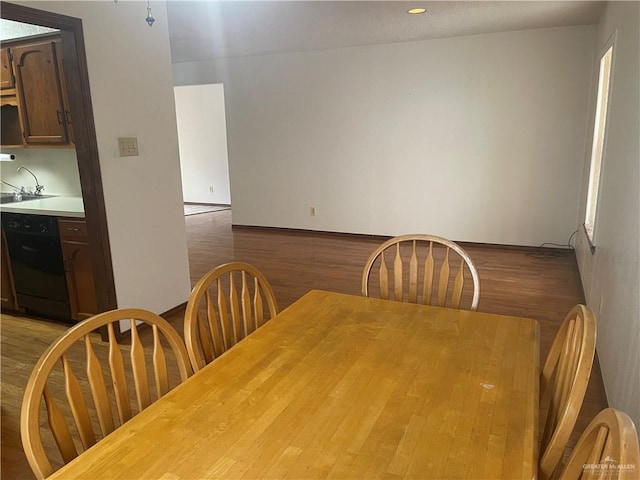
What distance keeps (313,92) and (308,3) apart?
89.0 inches

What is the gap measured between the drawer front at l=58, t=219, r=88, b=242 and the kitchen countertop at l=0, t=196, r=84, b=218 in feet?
0.15

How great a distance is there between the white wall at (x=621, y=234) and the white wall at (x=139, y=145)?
2755 mm

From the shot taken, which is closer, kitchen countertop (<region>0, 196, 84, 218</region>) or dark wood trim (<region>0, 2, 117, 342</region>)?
dark wood trim (<region>0, 2, 117, 342</region>)

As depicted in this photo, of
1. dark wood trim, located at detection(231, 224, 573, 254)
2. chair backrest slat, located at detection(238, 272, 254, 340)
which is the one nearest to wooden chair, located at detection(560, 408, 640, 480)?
chair backrest slat, located at detection(238, 272, 254, 340)

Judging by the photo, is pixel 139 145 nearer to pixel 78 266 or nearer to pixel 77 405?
pixel 78 266

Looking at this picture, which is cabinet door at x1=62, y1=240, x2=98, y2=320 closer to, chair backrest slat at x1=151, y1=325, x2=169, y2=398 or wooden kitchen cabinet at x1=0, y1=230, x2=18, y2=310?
wooden kitchen cabinet at x1=0, y1=230, x2=18, y2=310

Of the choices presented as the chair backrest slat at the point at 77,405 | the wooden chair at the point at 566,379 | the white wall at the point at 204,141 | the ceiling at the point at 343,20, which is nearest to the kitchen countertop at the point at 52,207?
the ceiling at the point at 343,20

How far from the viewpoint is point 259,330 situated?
1496 mm

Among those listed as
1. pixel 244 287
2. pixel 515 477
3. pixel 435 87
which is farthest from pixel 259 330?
pixel 435 87

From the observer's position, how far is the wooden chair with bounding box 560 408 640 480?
0.65 metres

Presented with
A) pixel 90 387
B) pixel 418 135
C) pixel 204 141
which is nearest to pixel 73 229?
pixel 90 387

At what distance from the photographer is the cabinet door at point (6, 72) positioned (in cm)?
319

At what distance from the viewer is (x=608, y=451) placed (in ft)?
2.34

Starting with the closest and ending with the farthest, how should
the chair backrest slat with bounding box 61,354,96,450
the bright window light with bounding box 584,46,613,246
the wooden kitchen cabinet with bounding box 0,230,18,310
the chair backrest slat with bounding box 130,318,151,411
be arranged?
the chair backrest slat with bounding box 61,354,96,450 → the chair backrest slat with bounding box 130,318,151,411 → the wooden kitchen cabinet with bounding box 0,230,18,310 → the bright window light with bounding box 584,46,613,246
